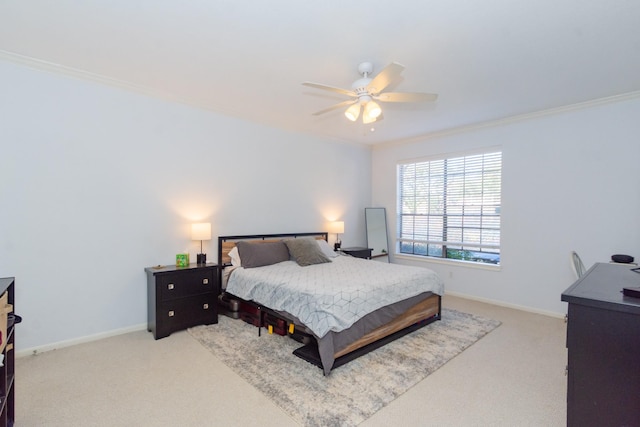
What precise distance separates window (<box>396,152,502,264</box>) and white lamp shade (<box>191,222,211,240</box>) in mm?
3695

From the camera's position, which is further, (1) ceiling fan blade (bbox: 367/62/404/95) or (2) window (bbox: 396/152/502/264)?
→ (2) window (bbox: 396/152/502/264)

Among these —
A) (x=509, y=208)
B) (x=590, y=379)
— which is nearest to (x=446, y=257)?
(x=509, y=208)

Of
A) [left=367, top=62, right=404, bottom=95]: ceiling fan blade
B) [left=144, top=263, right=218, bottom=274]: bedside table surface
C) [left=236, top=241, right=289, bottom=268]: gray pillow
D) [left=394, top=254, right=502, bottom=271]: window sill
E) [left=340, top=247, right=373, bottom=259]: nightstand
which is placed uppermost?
[left=367, top=62, right=404, bottom=95]: ceiling fan blade

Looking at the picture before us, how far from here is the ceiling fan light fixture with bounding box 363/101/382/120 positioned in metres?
2.70

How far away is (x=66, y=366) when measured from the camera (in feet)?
8.86

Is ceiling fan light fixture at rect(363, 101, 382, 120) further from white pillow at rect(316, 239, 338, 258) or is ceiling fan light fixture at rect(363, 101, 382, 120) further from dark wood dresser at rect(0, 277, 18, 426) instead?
dark wood dresser at rect(0, 277, 18, 426)

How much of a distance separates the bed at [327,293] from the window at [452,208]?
164cm

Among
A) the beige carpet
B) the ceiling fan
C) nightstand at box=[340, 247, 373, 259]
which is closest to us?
the beige carpet

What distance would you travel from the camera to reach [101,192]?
10.8 feet

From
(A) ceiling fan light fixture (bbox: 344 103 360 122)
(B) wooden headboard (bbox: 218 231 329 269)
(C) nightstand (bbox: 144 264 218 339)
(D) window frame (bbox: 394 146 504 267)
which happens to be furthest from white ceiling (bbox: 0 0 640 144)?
(C) nightstand (bbox: 144 264 218 339)

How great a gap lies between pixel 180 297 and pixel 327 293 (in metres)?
1.77

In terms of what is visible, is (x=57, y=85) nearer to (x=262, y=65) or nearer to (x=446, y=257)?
(x=262, y=65)

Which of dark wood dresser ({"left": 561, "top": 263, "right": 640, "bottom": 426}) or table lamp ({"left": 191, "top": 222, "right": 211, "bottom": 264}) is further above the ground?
table lamp ({"left": 191, "top": 222, "right": 211, "bottom": 264})

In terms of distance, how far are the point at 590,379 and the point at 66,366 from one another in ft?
12.1
